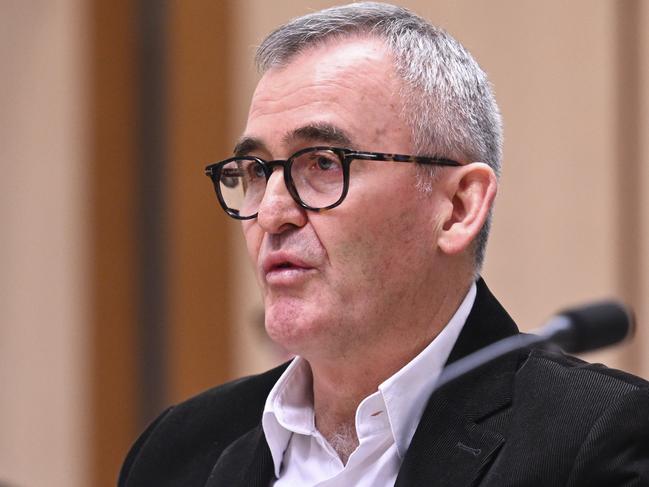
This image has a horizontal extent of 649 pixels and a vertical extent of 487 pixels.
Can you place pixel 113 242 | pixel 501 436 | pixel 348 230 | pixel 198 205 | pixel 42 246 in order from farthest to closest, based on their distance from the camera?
pixel 42 246
pixel 113 242
pixel 198 205
pixel 348 230
pixel 501 436

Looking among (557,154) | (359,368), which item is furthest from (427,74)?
(557,154)

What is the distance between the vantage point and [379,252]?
1986 mm

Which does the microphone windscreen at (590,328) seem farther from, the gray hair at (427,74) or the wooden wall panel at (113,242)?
the wooden wall panel at (113,242)

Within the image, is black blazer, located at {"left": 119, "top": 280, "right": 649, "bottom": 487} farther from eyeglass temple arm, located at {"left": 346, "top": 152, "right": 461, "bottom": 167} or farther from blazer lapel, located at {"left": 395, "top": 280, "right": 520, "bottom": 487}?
eyeglass temple arm, located at {"left": 346, "top": 152, "right": 461, "bottom": 167}

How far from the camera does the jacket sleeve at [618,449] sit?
170 cm

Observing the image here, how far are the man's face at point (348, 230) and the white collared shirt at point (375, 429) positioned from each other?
7 centimetres

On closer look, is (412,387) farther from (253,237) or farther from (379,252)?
(253,237)

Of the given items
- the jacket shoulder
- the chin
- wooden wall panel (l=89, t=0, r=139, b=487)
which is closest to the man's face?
the chin

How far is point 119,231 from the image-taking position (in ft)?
17.7

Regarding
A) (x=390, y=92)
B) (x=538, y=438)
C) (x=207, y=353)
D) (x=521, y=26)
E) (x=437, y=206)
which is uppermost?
(x=521, y=26)

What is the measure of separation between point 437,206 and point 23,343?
13.1 ft

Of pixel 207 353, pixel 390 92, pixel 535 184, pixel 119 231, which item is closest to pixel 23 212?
pixel 119 231

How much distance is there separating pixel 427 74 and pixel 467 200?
0.79 ft

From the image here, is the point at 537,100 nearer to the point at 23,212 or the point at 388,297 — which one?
the point at 388,297
